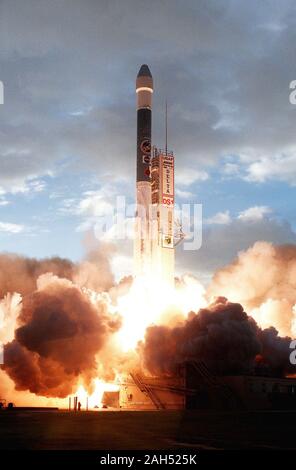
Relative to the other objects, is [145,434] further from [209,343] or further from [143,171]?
[143,171]

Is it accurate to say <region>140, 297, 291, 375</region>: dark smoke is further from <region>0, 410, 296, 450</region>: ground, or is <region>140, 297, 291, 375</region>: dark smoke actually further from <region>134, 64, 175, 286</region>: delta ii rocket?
<region>0, 410, 296, 450</region>: ground

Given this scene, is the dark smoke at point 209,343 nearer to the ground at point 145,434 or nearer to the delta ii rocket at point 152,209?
the delta ii rocket at point 152,209

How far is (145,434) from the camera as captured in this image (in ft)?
127

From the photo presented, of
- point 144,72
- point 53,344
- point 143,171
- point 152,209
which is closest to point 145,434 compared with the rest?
point 53,344

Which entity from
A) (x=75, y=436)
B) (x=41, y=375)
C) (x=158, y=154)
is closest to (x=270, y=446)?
(x=75, y=436)

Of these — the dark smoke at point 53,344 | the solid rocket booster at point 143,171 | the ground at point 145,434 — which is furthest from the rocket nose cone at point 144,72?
the ground at point 145,434

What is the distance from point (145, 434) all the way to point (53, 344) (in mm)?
36982

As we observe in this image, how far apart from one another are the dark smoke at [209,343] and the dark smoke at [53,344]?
23.5ft

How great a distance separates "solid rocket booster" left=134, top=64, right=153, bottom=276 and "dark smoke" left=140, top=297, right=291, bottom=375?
845 centimetres

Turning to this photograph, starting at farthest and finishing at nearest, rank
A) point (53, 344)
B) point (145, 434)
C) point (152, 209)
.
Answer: point (152, 209), point (53, 344), point (145, 434)

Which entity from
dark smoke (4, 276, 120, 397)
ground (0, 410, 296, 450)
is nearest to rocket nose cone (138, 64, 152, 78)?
dark smoke (4, 276, 120, 397)

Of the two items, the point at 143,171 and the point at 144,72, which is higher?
the point at 144,72

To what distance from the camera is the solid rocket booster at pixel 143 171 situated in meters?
79.9
